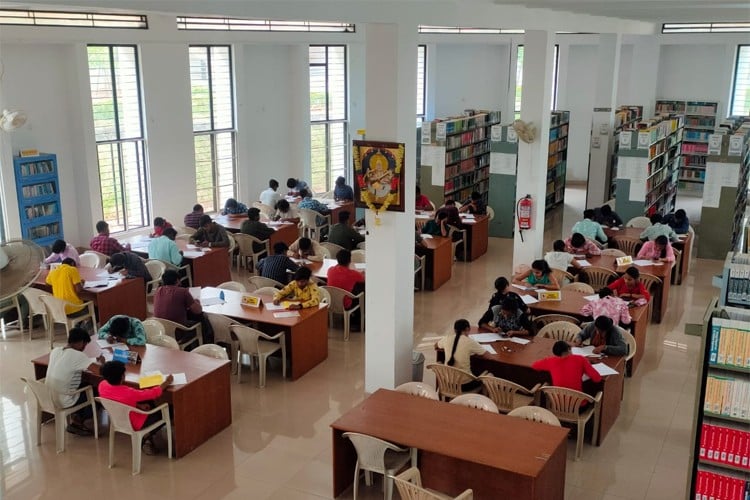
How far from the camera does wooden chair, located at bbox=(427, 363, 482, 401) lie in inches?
265

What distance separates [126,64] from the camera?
512 inches

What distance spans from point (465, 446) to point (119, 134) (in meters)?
9.94

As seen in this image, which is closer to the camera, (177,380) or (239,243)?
(177,380)

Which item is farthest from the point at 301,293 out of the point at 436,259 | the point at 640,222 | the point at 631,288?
the point at 640,222

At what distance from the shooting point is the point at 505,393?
6547 millimetres

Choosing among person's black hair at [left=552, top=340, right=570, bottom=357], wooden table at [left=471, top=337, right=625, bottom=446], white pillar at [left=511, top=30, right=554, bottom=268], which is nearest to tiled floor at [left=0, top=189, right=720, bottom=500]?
wooden table at [left=471, top=337, right=625, bottom=446]

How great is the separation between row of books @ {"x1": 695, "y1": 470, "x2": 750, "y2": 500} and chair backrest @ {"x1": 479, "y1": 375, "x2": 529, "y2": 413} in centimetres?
179

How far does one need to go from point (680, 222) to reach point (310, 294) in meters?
6.28

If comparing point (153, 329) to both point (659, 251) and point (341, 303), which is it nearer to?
point (341, 303)

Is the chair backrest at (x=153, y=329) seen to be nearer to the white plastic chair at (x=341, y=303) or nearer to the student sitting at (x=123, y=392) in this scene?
the student sitting at (x=123, y=392)

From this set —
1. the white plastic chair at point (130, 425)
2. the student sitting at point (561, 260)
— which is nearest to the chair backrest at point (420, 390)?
the white plastic chair at point (130, 425)

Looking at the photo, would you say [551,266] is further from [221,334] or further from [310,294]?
[221,334]

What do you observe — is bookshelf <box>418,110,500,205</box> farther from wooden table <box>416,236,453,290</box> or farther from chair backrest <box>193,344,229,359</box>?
chair backrest <box>193,344,229,359</box>

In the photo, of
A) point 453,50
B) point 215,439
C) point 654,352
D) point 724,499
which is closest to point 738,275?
point 724,499
